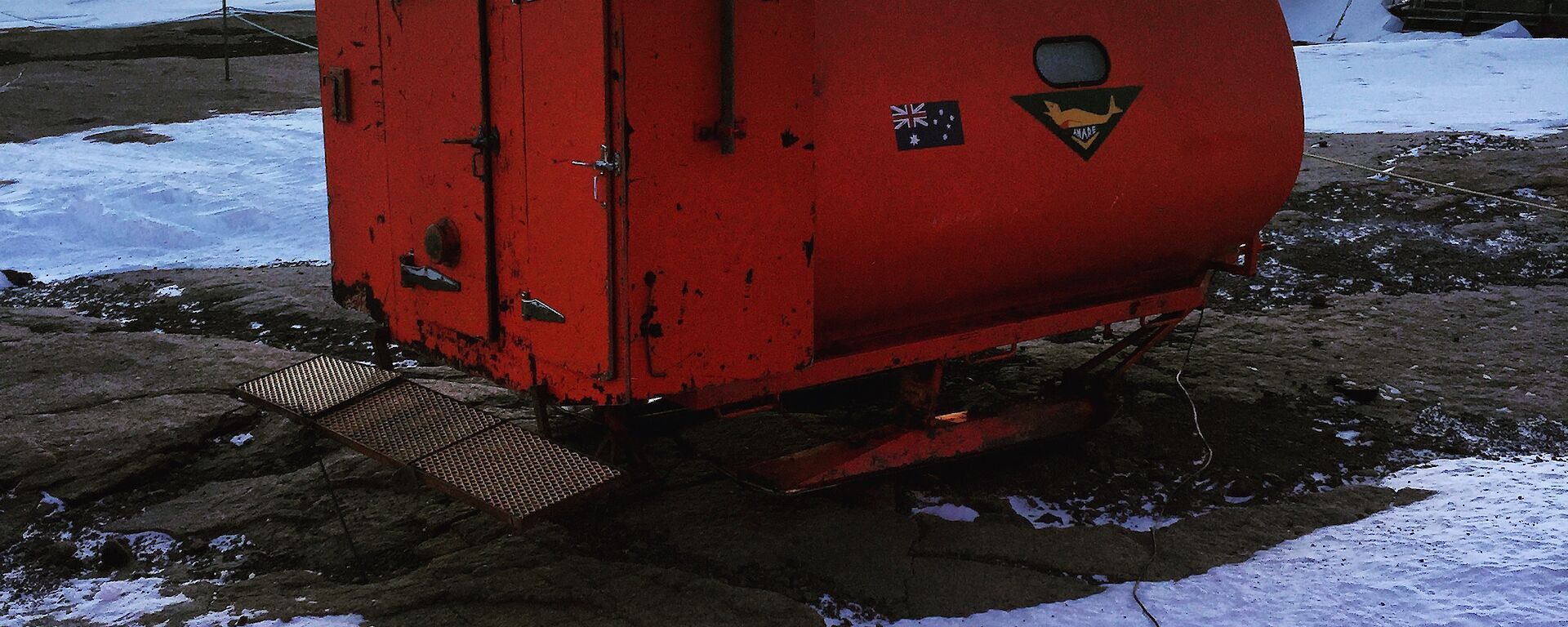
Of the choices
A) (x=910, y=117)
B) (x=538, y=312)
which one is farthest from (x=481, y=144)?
(x=910, y=117)

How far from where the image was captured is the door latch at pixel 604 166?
320 centimetres

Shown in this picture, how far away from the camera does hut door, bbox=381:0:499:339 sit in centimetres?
364

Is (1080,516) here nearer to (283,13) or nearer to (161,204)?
(161,204)

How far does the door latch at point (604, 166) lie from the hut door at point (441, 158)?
0.52 m

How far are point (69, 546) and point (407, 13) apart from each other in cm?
215

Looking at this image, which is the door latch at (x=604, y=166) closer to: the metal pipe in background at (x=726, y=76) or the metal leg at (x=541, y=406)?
the metal pipe in background at (x=726, y=76)

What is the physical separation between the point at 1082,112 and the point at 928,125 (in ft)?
2.28

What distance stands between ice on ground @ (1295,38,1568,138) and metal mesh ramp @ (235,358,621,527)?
993 centimetres

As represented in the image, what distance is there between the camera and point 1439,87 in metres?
13.6

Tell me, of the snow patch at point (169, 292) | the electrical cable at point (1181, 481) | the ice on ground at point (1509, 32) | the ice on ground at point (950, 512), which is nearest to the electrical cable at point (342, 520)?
the ice on ground at point (950, 512)

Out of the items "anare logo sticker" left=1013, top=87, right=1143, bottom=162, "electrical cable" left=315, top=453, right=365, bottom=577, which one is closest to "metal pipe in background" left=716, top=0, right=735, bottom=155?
"anare logo sticker" left=1013, top=87, right=1143, bottom=162

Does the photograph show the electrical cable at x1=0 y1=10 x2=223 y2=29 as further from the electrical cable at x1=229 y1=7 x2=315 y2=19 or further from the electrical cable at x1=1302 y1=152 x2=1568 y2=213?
the electrical cable at x1=1302 y1=152 x2=1568 y2=213

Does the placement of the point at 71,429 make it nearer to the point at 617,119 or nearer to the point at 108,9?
the point at 617,119

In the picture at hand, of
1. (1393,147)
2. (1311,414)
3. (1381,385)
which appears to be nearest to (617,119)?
(1311,414)
